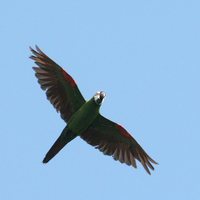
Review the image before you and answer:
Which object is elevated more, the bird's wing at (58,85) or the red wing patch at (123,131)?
the bird's wing at (58,85)

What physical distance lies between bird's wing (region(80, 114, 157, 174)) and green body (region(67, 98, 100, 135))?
878 millimetres

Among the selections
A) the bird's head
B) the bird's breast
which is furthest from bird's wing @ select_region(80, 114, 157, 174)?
the bird's head

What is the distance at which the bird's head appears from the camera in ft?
68.2

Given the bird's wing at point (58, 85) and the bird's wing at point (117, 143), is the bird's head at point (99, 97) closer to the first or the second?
the bird's wing at point (58, 85)

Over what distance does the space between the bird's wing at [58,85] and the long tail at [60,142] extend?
2.06ft

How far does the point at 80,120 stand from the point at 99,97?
106cm

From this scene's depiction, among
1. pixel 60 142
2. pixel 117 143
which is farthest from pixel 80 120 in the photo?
pixel 117 143

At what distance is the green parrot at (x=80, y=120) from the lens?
21203mm

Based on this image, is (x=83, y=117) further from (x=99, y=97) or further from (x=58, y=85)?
(x=58, y=85)

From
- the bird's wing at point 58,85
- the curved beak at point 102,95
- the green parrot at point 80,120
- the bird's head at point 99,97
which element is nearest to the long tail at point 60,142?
the green parrot at point 80,120

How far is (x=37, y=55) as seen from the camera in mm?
21750

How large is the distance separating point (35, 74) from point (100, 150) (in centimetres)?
364

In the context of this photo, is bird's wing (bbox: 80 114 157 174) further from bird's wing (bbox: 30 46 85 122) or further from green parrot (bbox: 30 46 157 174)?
bird's wing (bbox: 30 46 85 122)

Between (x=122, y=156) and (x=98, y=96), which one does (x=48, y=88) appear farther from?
(x=122, y=156)
